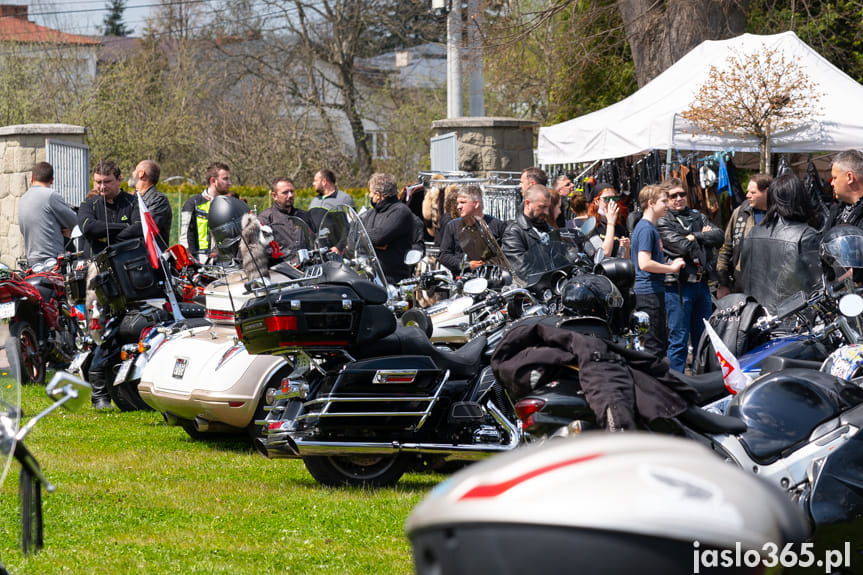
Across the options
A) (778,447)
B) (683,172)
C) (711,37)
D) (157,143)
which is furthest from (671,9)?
(157,143)

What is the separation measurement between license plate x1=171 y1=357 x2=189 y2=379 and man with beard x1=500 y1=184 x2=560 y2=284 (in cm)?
236

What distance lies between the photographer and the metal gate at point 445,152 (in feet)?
49.5

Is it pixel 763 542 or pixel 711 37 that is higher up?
pixel 711 37

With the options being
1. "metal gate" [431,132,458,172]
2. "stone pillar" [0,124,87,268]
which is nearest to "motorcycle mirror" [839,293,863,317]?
"metal gate" [431,132,458,172]

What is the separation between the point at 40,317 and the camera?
10414 millimetres

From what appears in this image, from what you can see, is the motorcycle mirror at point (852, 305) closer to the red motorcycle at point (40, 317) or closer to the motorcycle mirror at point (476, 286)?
the motorcycle mirror at point (476, 286)

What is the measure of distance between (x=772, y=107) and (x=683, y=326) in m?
3.44

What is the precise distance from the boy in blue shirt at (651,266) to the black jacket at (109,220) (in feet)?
15.4

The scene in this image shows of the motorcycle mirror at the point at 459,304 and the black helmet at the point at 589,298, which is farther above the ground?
the black helmet at the point at 589,298

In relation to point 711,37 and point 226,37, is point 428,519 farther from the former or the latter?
point 226,37

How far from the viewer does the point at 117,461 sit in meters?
7.32

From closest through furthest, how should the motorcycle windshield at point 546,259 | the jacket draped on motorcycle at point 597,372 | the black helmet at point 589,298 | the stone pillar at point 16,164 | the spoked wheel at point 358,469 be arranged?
1. the jacket draped on motorcycle at point 597,372
2. the black helmet at point 589,298
3. the spoked wheel at point 358,469
4. the motorcycle windshield at point 546,259
5. the stone pillar at point 16,164

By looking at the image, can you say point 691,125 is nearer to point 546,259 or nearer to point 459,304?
point 459,304

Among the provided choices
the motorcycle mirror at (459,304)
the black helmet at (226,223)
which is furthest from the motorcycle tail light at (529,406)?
the black helmet at (226,223)
